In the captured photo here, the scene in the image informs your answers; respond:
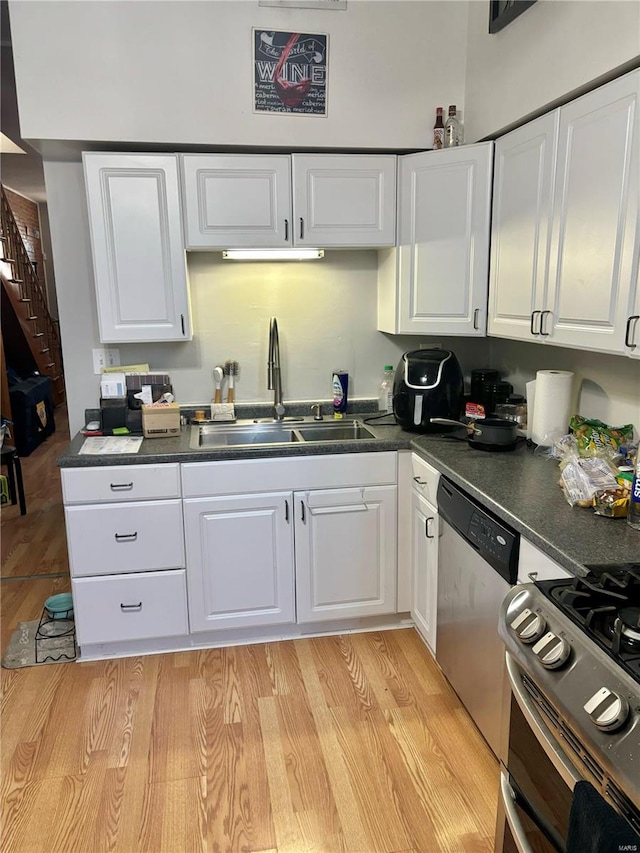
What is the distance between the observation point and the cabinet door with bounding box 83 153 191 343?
8.14 feet

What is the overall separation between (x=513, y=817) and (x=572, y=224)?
1654mm

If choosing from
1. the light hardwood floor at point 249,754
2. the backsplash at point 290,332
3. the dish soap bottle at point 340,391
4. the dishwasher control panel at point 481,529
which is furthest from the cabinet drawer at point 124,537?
the dishwasher control panel at point 481,529

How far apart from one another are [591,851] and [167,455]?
188cm

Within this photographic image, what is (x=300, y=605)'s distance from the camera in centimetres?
264

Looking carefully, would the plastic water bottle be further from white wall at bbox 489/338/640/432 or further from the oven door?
the oven door

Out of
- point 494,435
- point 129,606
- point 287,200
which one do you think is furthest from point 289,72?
point 129,606

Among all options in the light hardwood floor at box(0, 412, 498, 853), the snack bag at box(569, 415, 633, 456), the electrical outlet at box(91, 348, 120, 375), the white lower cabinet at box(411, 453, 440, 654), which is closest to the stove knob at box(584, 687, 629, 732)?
the light hardwood floor at box(0, 412, 498, 853)

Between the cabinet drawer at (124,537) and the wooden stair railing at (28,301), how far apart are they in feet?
14.9

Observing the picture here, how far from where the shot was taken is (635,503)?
1669mm

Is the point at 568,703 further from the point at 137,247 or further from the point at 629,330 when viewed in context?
the point at 137,247

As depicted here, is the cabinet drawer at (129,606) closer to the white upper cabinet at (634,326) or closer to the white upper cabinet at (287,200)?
the white upper cabinet at (287,200)

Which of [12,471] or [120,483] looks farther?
[12,471]

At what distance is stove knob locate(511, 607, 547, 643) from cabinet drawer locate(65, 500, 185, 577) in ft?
5.03

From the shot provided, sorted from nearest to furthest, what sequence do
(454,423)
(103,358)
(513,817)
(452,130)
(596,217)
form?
(513,817), (596,217), (454,423), (452,130), (103,358)
